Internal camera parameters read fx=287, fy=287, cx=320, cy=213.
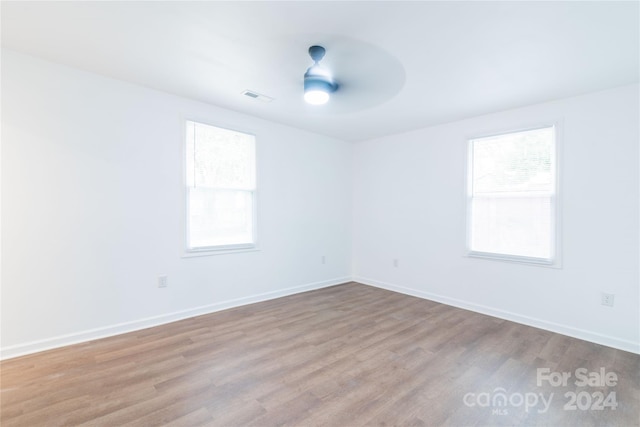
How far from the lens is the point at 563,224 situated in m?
3.20

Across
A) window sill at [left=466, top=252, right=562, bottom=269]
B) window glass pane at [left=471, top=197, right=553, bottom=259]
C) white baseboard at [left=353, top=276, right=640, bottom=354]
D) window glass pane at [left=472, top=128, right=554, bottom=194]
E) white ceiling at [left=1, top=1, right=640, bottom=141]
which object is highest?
white ceiling at [left=1, top=1, right=640, bottom=141]

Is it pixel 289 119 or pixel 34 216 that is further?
pixel 289 119

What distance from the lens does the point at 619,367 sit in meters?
2.46

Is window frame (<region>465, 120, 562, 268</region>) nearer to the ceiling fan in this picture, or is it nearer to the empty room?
the empty room

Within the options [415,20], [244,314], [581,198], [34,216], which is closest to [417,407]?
[244,314]

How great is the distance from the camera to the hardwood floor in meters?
1.84

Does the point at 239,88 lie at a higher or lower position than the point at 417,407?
higher

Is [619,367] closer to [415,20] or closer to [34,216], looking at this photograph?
[415,20]

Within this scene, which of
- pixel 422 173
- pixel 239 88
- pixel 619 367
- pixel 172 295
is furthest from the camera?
pixel 422 173

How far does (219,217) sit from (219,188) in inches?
15.0

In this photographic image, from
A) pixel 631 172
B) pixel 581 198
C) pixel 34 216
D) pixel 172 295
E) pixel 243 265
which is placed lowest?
pixel 172 295

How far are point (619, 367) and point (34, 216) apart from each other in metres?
5.30

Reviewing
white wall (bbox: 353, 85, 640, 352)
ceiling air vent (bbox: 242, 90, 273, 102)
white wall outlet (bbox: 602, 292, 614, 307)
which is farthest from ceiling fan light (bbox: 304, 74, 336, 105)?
white wall outlet (bbox: 602, 292, 614, 307)

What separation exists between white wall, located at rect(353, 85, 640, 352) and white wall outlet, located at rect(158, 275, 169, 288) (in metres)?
3.30
